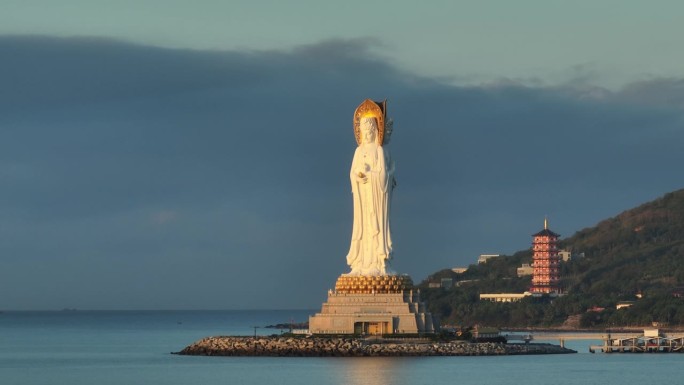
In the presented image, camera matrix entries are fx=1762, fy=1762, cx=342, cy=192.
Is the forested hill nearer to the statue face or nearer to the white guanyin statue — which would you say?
the white guanyin statue

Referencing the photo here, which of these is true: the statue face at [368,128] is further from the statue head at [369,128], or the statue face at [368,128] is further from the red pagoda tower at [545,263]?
the red pagoda tower at [545,263]

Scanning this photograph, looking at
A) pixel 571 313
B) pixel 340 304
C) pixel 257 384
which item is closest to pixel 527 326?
pixel 571 313

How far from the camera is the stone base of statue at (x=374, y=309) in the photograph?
77875mm

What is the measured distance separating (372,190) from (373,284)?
4.34m

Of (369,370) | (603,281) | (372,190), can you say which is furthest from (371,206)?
(603,281)

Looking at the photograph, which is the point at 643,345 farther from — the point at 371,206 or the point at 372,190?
the point at 372,190

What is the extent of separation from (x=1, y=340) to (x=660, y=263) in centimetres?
A: 7377

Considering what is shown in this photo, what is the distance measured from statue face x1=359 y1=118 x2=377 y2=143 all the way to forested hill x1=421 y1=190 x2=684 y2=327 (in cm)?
5586

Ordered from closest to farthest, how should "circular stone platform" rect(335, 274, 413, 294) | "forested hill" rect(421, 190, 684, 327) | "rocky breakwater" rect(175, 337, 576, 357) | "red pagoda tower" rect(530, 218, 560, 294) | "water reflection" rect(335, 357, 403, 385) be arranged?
"water reflection" rect(335, 357, 403, 385) < "rocky breakwater" rect(175, 337, 576, 357) < "circular stone platform" rect(335, 274, 413, 294) < "forested hill" rect(421, 190, 684, 327) < "red pagoda tower" rect(530, 218, 560, 294)

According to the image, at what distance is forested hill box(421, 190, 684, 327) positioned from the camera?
139125 millimetres

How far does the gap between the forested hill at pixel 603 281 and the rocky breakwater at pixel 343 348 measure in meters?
54.7

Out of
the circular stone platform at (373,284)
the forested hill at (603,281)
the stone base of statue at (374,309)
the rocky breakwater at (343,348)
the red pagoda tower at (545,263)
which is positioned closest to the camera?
the rocky breakwater at (343,348)

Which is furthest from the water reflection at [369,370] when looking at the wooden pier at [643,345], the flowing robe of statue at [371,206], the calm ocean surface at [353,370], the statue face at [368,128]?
the wooden pier at [643,345]

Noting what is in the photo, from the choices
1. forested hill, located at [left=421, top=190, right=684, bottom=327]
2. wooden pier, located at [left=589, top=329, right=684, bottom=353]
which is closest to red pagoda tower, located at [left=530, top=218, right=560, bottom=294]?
forested hill, located at [left=421, top=190, right=684, bottom=327]
